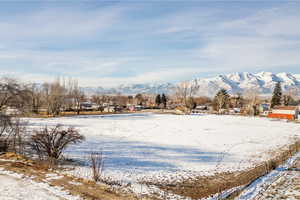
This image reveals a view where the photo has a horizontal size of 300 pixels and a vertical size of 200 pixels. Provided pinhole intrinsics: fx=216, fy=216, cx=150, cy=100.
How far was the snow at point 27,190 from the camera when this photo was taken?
736 centimetres

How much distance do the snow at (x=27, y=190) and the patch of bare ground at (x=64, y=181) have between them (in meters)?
0.29

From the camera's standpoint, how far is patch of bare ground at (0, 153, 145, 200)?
769cm

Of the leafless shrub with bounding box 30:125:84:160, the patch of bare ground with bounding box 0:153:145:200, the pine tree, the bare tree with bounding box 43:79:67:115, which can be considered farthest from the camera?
the pine tree

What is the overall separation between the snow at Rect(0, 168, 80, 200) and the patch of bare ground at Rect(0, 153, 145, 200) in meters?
0.29

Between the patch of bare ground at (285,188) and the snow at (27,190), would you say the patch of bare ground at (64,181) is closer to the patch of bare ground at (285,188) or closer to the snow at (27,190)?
the snow at (27,190)

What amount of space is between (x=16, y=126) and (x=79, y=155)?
474 centimetres

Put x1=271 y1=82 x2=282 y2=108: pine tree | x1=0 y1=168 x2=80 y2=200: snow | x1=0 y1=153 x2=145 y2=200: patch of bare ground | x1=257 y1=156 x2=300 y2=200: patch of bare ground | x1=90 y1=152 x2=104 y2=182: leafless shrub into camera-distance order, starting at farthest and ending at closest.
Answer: x1=271 y1=82 x2=282 y2=108: pine tree < x1=90 y1=152 x2=104 y2=182: leafless shrub < x1=257 y1=156 x2=300 y2=200: patch of bare ground < x1=0 y1=153 x2=145 y2=200: patch of bare ground < x1=0 y1=168 x2=80 y2=200: snow

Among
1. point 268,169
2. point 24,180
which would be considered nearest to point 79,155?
point 24,180

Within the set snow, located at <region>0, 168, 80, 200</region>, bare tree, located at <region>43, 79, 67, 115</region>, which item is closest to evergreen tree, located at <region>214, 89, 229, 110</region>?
bare tree, located at <region>43, 79, 67, 115</region>

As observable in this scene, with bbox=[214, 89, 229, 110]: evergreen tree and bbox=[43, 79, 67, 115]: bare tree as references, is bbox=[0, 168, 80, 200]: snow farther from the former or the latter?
bbox=[214, 89, 229, 110]: evergreen tree

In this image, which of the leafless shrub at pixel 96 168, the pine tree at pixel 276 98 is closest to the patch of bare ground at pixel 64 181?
the leafless shrub at pixel 96 168

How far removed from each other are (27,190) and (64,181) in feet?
4.58

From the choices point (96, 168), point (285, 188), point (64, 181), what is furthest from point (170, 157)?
point (64, 181)

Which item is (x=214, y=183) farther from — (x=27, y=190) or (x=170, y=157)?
(x=27, y=190)
